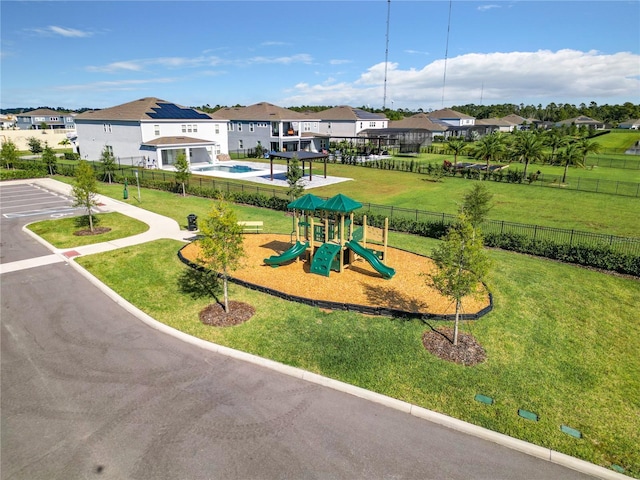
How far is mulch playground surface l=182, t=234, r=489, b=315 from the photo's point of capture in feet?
47.1

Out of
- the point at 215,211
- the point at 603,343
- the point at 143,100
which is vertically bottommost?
the point at 603,343

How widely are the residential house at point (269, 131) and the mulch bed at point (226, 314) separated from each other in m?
49.6

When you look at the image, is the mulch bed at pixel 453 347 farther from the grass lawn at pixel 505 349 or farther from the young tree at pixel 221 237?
the young tree at pixel 221 237

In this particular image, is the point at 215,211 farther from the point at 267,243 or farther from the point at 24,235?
the point at 24,235

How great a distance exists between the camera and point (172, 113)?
52750 mm

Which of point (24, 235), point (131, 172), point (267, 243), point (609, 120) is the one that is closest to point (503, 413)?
point (267, 243)

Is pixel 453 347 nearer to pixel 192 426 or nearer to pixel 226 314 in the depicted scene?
pixel 226 314

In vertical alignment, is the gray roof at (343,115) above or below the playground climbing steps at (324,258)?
above

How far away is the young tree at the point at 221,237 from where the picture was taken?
12.8 m

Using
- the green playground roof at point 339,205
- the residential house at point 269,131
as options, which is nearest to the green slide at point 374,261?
the green playground roof at point 339,205

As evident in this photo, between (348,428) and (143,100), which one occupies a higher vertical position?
(143,100)

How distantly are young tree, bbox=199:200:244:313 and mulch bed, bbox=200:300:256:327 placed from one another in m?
0.52

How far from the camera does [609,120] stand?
477 feet

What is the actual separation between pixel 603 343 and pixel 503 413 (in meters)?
5.55
